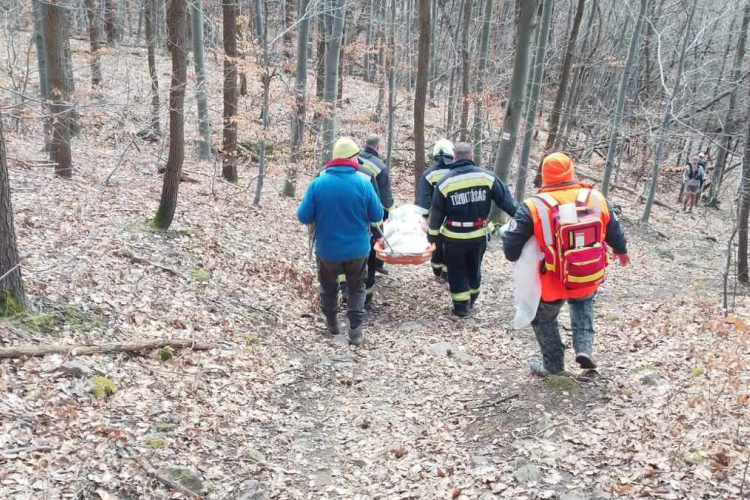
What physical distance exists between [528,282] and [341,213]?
94.6 inches

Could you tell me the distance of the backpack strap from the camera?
4855 millimetres

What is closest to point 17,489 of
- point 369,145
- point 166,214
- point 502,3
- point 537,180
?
point 166,214

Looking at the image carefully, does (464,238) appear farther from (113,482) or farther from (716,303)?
(113,482)

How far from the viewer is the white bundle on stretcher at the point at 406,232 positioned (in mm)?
7484

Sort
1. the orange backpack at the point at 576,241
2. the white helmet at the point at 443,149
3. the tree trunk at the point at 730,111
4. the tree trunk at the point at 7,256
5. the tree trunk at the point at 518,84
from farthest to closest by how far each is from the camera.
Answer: the tree trunk at the point at 730,111, the tree trunk at the point at 518,84, the white helmet at the point at 443,149, the orange backpack at the point at 576,241, the tree trunk at the point at 7,256

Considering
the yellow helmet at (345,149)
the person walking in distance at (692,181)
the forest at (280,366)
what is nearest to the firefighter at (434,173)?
the forest at (280,366)

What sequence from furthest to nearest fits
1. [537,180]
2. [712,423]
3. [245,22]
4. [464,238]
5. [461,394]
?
1. [537,180]
2. [245,22]
3. [464,238]
4. [461,394]
5. [712,423]

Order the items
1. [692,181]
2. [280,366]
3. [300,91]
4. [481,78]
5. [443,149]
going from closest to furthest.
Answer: [280,366] → [443,149] → [300,91] → [481,78] → [692,181]

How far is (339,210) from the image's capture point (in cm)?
646

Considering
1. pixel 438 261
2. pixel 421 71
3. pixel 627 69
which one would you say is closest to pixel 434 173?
pixel 438 261

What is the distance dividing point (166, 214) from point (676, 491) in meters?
7.39

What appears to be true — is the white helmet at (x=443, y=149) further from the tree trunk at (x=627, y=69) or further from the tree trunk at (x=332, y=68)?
the tree trunk at (x=627, y=69)

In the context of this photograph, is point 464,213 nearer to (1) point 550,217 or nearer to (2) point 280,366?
(1) point 550,217

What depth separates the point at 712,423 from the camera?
13.8 ft
